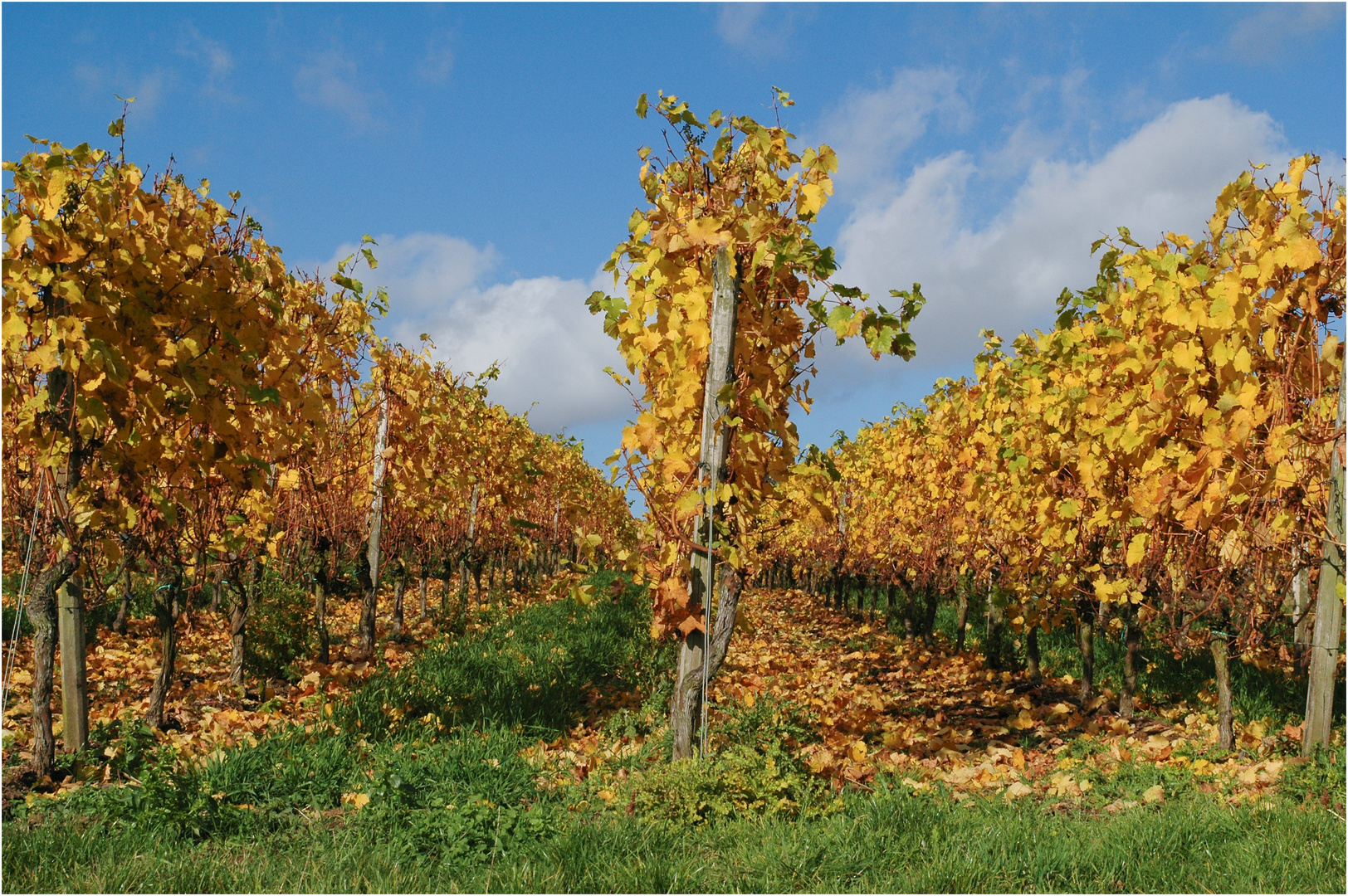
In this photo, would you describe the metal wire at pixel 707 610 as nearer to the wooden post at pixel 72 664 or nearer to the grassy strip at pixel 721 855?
the grassy strip at pixel 721 855

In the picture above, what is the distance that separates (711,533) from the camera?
394 centimetres

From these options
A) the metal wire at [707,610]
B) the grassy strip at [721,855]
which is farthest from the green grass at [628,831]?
the metal wire at [707,610]

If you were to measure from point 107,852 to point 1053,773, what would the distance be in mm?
4522

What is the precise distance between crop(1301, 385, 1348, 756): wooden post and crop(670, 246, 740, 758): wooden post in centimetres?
269

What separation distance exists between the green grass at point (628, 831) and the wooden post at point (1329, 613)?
0.94 feet

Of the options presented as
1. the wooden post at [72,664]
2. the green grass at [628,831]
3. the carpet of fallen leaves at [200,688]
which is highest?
the wooden post at [72,664]

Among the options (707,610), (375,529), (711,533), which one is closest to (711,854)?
(707,610)

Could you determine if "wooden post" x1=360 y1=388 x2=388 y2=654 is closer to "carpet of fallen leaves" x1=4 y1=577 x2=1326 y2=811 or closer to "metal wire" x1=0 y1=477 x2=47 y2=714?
"carpet of fallen leaves" x1=4 y1=577 x2=1326 y2=811

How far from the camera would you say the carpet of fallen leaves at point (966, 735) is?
4.30m

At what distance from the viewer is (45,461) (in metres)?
3.60

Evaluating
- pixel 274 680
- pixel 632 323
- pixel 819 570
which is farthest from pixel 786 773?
pixel 819 570

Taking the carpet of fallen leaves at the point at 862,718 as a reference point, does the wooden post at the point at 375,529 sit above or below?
above

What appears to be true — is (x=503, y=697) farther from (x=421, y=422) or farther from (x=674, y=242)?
(x=421, y=422)

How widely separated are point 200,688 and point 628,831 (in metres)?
4.97
